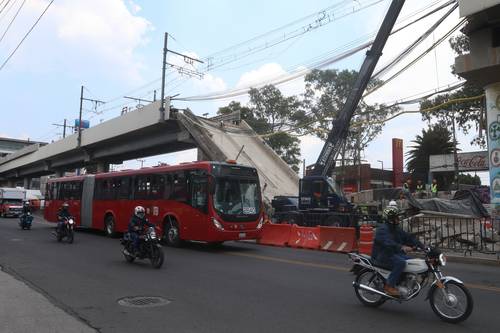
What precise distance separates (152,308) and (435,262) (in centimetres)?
429

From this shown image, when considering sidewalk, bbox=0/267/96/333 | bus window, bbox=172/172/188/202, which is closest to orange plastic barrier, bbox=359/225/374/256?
bus window, bbox=172/172/188/202

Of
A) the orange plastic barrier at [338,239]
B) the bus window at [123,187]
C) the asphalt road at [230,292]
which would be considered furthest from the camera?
the bus window at [123,187]

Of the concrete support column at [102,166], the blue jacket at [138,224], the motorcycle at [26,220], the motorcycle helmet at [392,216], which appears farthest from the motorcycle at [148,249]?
the concrete support column at [102,166]

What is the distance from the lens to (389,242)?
286 inches

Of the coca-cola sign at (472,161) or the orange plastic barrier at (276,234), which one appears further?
the coca-cola sign at (472,161)

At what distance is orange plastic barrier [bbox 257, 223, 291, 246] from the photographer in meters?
18.2

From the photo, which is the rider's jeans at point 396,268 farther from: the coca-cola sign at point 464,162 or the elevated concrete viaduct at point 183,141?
the coca-cola sign at point 464,162

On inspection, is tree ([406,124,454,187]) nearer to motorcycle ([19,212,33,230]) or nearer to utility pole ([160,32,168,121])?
utility pole ([160,32,168,121])

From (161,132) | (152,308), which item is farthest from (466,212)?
(161,132)

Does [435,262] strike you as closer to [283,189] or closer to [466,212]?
[466,212]

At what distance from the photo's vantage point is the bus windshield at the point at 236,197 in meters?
15.6

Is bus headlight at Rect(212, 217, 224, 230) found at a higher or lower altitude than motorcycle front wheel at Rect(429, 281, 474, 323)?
higher

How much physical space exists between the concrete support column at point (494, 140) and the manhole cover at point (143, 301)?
1466 cm

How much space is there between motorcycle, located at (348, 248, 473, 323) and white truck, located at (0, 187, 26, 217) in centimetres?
3945
